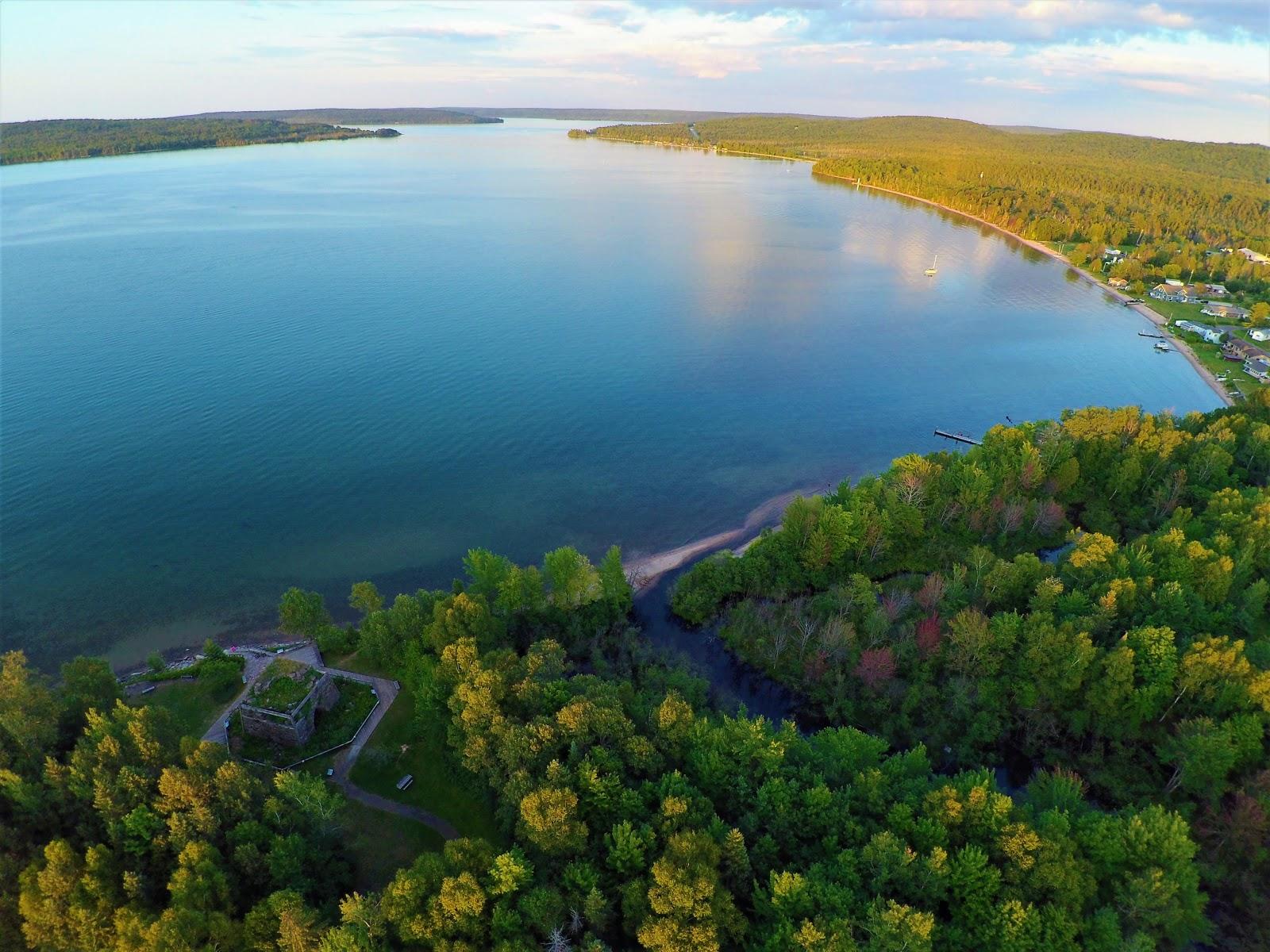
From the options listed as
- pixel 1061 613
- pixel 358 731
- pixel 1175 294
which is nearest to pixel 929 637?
pixel 1061 613

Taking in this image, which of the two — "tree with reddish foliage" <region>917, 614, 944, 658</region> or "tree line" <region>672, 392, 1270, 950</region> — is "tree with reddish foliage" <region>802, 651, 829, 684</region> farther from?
"tree with reddish foliage" <region>917, 614, 944, 658</region>

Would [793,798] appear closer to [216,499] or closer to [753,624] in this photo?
[753,624]

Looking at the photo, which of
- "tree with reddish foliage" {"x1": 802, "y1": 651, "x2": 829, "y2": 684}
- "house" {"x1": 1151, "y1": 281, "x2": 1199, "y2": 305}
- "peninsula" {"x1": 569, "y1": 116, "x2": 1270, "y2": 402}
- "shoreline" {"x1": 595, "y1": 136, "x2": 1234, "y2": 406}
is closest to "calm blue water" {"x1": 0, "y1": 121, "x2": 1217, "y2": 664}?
"shoreline" {"x1": 595, "y1": 136, "x2": 1234, "y2": 406}

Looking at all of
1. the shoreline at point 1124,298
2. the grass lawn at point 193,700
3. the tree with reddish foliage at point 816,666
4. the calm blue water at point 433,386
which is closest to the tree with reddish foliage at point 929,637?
the tree with reddish foliage at point 816,666

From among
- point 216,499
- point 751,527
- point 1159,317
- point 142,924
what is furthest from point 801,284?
point 142,924

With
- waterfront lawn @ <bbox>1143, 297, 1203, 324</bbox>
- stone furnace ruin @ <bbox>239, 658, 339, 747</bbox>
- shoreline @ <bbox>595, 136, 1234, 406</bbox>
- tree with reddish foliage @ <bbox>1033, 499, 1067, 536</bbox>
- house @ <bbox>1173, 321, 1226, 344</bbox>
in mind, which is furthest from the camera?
waterfront lawn @ <bbox>1143, 297, 1203, 324</bbox>

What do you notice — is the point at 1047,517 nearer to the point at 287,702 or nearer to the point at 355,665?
the point at 355,665
